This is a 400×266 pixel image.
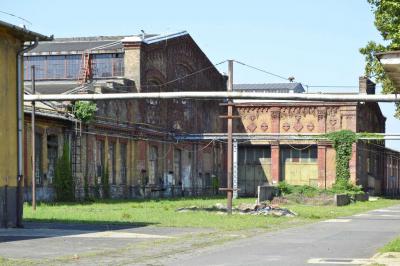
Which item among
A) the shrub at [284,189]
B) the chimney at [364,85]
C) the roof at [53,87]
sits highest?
the chimney at [364,85]

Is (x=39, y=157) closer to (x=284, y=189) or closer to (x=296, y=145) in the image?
(x=284, y=189)

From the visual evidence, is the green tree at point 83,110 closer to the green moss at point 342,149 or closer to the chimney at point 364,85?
the green moss at point 342,149

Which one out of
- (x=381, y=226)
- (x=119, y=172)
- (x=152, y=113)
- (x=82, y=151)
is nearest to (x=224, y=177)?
(x=152, y=113)

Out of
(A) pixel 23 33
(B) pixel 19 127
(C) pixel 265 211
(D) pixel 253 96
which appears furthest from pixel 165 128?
(A) pixel 23 33

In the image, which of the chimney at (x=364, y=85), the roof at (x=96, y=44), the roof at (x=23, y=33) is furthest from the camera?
the chimney at (x=364, y=85)

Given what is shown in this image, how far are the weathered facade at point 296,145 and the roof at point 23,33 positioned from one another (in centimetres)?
3685

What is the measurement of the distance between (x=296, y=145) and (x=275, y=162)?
208cm

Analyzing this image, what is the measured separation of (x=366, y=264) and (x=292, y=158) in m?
47.7

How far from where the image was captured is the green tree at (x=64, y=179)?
125 ft

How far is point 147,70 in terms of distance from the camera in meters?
47.8

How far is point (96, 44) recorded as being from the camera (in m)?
51.3

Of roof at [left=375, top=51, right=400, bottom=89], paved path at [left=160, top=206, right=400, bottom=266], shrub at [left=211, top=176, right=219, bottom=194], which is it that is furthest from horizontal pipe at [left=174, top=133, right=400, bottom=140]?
roof at [left=375, top=51, right=400, bottom=89]

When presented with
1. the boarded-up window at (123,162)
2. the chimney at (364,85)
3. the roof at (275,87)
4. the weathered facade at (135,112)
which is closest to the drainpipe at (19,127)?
the weathered facade at (135,112)

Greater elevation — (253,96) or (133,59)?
(133,59)
